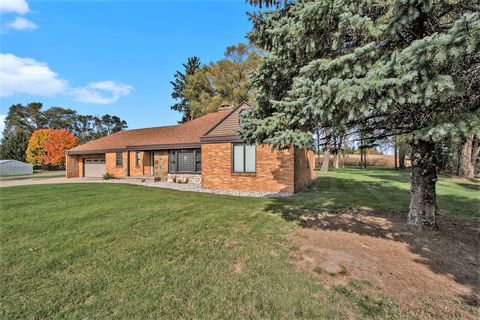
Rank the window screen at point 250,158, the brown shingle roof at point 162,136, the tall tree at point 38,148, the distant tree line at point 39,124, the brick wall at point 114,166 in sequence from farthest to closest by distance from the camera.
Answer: the distant tree line at point 39,124 < the tall tree at point 38,148 < the brick wall at point 114,166 < the brown shingle roof at point 162,136 < the window screen at point 250,158

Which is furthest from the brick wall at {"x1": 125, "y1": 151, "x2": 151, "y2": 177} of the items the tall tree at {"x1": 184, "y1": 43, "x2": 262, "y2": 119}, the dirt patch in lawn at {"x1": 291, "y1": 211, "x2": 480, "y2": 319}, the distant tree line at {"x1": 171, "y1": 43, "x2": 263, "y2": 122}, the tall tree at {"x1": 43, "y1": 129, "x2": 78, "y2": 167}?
the tall tree at {"x1": 43, "y1": 129, "x2": 78, "y2": 167}

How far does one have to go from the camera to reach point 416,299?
9.07 ft

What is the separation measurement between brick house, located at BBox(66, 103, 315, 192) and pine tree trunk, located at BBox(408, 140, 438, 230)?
4609 mm

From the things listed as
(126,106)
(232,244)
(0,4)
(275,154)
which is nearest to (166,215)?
(232,244)

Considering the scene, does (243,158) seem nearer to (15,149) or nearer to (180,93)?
(180,93)

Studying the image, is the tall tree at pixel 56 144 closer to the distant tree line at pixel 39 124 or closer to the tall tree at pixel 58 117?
the distant tree line at pixel 39 124

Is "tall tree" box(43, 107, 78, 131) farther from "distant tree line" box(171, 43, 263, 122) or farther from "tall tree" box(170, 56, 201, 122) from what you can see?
"distant tree line" box(171, 43, 263, 122)

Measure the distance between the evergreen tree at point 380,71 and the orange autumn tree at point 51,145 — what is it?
39.6 m

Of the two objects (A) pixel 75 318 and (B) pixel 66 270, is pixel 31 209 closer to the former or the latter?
(B) pixel 66 270

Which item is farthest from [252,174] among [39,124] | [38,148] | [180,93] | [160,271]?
[39,124]

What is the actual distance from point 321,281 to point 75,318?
3.16 meters

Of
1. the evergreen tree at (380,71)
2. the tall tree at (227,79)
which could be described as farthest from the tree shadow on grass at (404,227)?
the tall tree at (227,79)

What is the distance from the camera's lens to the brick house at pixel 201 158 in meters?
11.4

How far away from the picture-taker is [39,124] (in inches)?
2147
